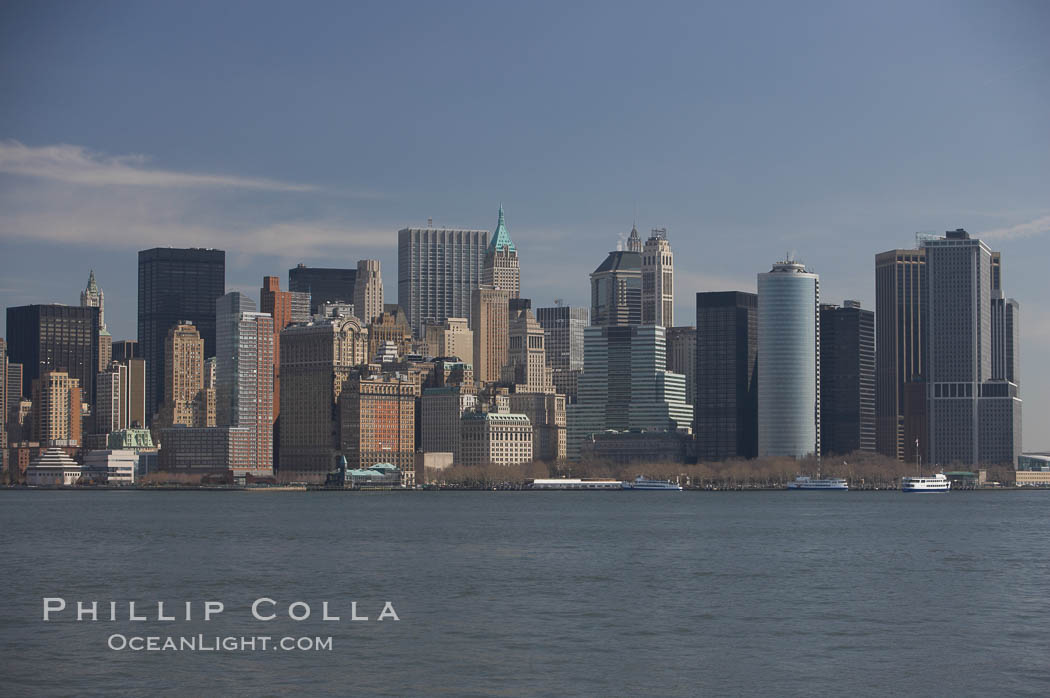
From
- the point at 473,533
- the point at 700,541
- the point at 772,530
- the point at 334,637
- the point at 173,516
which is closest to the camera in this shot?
the point at 334,637

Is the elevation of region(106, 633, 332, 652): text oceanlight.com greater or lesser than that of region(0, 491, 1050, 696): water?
greater

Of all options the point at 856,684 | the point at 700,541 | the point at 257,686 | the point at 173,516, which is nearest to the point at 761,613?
the point at 856,684

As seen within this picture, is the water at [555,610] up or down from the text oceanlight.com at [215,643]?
down

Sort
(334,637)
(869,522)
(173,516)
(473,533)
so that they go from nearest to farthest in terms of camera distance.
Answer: (334,637), (473,533), (869,522), (173,516)

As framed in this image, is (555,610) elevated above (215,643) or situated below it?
below

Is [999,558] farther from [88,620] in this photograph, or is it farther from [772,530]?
[88,620]

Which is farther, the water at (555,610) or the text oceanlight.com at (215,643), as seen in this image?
the text oceanlight.com at (215,643)

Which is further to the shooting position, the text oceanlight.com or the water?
the text oceanlight.com

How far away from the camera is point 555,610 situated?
62.2m

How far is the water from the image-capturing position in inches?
1841

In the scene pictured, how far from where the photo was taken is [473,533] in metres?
119

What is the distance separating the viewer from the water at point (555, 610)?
1841 inches

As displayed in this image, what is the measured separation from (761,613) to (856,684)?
1608cm

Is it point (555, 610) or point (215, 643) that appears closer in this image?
point (215, 643)
